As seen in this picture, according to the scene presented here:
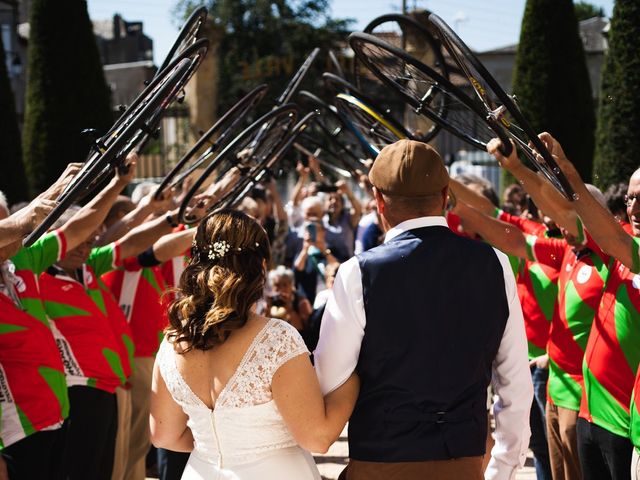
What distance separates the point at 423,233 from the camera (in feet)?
8.71

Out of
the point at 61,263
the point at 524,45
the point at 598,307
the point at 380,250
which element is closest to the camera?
the point at 380,250

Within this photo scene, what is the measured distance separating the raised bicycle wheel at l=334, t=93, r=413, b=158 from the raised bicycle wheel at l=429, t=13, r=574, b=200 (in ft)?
2.44

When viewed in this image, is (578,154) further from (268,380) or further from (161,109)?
(268,380)

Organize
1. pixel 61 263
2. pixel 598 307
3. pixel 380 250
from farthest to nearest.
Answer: pixel 61 263, pixel 598 307, pixel 380 250

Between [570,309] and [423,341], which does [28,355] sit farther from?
[570,309]

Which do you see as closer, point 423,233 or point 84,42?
point 423,233

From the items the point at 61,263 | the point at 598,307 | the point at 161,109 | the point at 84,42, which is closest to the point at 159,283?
the point at 61,263

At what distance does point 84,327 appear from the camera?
4508mm

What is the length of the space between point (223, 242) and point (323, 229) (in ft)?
20.7

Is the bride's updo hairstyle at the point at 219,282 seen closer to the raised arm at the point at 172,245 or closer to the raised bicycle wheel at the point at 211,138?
the raised bicycle wheel at the point at 211,138

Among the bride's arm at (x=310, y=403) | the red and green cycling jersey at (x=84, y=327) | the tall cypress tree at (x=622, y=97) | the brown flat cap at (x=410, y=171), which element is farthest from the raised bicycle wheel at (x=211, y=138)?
the tall cypress tree at (x=622, y=97)

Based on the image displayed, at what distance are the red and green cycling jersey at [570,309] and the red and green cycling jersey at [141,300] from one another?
2.38 meters

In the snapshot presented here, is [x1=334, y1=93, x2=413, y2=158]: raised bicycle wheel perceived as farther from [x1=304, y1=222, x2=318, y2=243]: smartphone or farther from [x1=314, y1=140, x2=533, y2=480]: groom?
[x1=304, y1=222, x2=318, y2=243]: smartphone

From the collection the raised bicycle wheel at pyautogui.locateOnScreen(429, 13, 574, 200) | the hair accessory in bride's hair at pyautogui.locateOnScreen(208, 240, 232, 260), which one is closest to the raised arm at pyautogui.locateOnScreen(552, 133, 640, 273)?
the raised bicycle wheel at pyautogui.locateOnScreen(429, 13, 574, 200)
